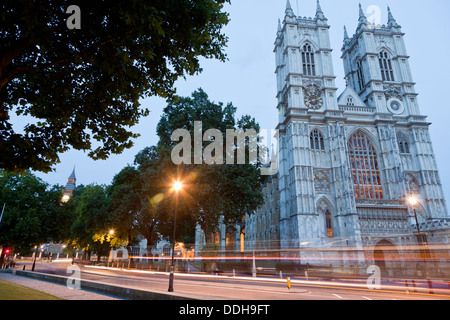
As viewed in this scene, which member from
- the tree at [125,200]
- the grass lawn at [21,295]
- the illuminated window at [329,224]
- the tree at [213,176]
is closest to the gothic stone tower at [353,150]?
the illuminated window at [329,224]

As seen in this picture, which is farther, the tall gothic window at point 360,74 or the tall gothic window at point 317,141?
the tall gothic window at point 360,74

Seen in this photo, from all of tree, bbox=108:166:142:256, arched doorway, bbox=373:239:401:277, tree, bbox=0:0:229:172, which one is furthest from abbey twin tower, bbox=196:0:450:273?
tree, bbox=0:0:229:172

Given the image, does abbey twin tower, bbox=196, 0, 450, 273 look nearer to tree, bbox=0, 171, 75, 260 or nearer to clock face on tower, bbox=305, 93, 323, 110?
clock face on tower, bbox=305, 93, 323, 110

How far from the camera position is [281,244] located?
1601 inches

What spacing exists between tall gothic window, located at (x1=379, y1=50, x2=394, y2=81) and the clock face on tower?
13599mm

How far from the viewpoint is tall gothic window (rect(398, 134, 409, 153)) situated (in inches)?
1670

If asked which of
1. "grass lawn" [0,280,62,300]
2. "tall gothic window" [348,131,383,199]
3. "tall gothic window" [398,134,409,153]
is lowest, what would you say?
"grass lawn" [0,280,62,300]

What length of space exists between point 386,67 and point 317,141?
20.4 meters

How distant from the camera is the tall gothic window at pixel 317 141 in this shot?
41325 millimetres

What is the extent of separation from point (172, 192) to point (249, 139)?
987 centimetres

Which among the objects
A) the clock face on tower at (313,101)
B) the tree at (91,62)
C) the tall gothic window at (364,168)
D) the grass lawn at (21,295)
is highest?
the clock face on tower at (313,101)

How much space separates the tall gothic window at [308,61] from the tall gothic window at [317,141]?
36.7 feet

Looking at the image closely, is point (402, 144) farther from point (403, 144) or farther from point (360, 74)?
point (360, 74)

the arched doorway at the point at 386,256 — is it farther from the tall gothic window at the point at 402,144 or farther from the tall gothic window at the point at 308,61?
the tall gothic window at the point at 308,61
